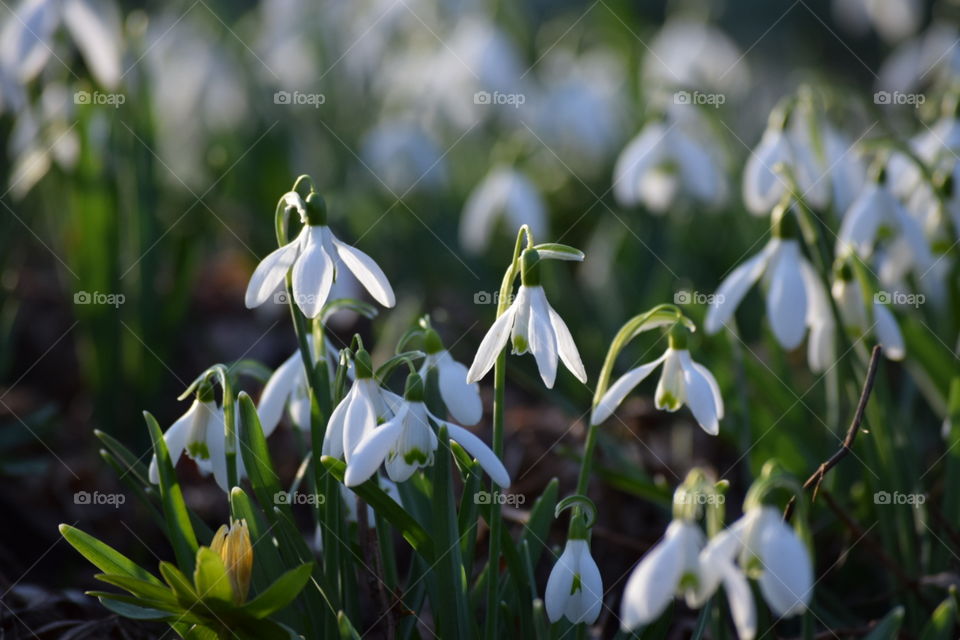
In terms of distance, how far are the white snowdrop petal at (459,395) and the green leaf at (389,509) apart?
13cm

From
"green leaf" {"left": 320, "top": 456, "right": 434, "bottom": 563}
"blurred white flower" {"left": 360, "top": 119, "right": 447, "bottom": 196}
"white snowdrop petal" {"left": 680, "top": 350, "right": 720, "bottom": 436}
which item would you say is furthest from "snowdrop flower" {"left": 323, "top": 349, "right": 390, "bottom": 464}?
"blurred white flower" {"left": 360, "top": 119, "right": 447, "bottom": 196}

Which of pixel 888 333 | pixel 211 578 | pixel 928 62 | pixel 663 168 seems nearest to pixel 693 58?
pixel 928 62

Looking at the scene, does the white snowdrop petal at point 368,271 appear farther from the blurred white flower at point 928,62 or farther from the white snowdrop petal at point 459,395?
the blurred white flower at point 928,62

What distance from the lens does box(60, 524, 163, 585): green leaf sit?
42.4 inches

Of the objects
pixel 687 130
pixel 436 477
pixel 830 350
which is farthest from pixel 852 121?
pixel 436 477

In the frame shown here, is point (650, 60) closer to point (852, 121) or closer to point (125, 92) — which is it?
point (852, 121)

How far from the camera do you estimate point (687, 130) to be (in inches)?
104

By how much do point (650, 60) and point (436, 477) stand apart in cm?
304

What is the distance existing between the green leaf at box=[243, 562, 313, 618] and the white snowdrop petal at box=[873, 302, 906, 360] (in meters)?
0.93

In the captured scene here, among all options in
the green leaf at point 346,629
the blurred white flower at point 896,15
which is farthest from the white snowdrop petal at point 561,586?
the blurred white flower at point 896,15

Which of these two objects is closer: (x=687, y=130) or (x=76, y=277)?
(x=76, y=277)

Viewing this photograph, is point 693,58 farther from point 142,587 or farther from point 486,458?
point 142,587

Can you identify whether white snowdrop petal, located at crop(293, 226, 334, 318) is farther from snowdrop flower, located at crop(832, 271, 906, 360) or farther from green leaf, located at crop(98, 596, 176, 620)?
snowdrop flower, located at crop(832, 271, 906, 360)

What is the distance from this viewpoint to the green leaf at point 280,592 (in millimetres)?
997
